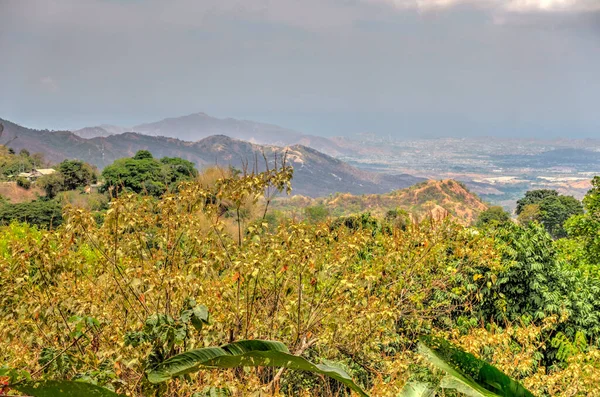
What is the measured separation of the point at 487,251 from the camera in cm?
688

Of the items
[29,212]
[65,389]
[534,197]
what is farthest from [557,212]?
[65,389]

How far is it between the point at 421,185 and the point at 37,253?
87.7m

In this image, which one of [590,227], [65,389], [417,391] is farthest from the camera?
[590,227]

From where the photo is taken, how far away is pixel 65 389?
144 centimetres

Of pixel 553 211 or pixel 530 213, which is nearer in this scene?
pixel 553 211

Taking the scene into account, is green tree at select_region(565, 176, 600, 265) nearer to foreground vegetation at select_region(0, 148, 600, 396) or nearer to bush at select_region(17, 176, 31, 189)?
foreground vegetation at select_region(0, 148, 600, 396)

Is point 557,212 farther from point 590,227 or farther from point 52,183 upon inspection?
point 52,183

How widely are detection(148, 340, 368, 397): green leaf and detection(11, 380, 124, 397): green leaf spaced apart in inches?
11.5

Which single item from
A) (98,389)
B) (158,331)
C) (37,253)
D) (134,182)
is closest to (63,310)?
(37,253)

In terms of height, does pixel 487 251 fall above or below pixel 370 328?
above

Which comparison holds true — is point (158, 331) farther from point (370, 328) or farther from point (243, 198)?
point (370, 328)

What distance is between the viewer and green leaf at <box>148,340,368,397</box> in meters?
1.69

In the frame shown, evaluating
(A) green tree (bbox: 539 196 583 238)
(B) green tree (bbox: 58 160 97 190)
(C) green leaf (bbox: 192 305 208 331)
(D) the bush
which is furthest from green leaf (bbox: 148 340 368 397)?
(D) the bush

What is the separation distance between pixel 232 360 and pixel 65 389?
0.57 m
